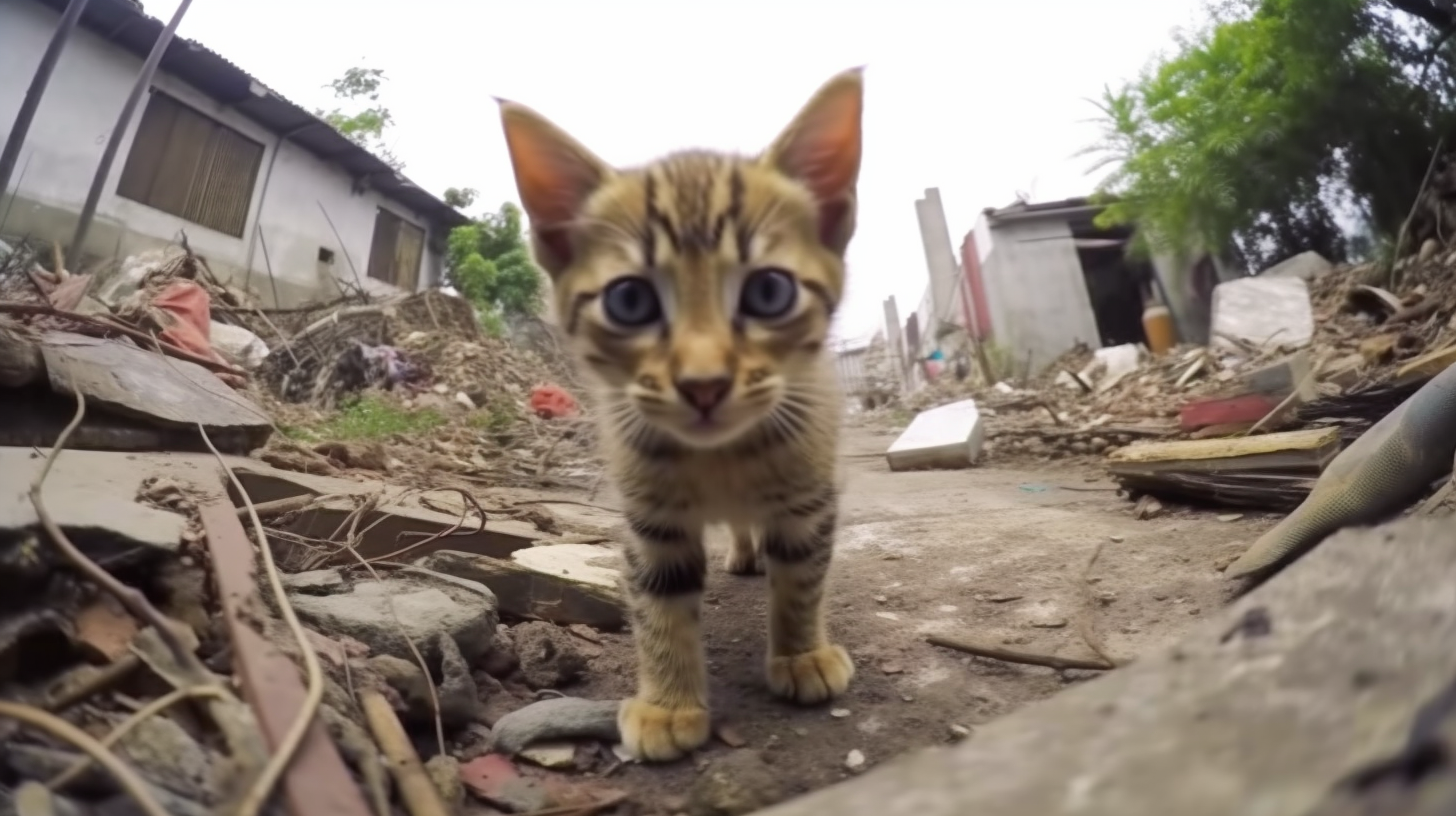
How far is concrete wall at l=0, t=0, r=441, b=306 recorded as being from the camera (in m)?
3.27

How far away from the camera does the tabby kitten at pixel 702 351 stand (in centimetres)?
152

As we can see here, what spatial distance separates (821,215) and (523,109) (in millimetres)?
714

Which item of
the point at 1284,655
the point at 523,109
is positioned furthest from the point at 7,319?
the point at 1284,655

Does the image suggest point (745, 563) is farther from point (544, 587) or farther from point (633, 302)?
point (633, 302)

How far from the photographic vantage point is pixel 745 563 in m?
2.86

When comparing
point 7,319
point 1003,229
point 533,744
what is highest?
point 1003,229

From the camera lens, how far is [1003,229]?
10289 millimetres

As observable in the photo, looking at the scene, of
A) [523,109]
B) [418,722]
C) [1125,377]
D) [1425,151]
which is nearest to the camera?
[418,722]

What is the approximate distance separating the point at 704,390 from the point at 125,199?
6438mm

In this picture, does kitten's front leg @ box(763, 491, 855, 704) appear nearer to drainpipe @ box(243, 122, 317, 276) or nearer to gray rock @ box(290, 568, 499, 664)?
gray rock @ box(290, 568, 499, 664)

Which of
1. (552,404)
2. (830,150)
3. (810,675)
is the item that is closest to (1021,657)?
(810,675)

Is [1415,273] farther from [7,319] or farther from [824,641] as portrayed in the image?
[7,319]

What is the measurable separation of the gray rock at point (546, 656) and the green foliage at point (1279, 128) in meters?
5.91

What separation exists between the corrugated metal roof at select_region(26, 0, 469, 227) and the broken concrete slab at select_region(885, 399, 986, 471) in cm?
508
